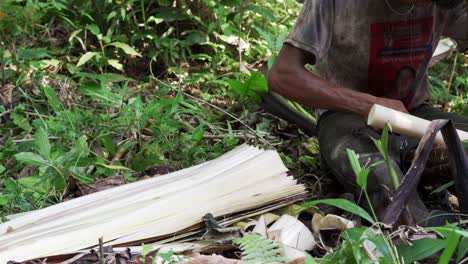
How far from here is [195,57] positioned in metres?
4.27

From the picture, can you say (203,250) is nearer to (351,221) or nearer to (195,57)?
(351,221)

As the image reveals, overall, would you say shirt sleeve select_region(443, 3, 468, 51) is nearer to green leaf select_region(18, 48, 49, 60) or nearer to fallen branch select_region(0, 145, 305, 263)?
fallen branch select_region(0, 145, 305, 263)

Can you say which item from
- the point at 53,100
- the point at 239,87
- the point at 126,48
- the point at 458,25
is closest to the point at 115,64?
the point at 126,48

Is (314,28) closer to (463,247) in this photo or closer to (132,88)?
(463,247)

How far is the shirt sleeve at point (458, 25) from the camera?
3.10 m

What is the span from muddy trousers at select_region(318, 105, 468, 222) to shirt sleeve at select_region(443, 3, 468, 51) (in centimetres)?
44

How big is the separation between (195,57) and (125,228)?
89.4 inches

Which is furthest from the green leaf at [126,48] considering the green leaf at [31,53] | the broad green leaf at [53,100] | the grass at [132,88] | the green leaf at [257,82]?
the green leaf at [257,82]

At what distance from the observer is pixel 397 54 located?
2953 millimetres

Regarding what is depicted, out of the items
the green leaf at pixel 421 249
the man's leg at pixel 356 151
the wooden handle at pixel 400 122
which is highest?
the wooden handle at pixel 400 122

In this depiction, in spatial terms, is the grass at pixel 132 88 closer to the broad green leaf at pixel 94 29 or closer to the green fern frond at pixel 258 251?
the broad green leaf at pixel 94 29

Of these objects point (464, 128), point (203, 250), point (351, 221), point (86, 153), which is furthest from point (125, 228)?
point (464, 128)

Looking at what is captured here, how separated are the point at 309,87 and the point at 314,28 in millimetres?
221

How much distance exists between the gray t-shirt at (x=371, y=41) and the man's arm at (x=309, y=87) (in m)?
0.06
